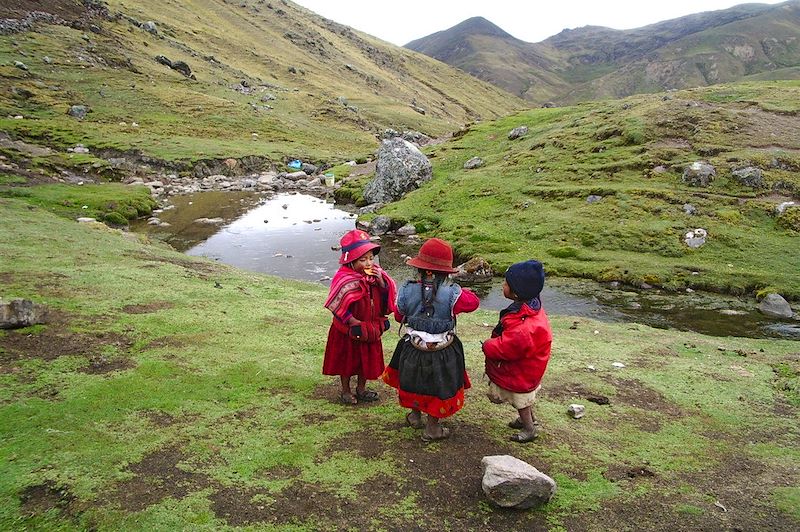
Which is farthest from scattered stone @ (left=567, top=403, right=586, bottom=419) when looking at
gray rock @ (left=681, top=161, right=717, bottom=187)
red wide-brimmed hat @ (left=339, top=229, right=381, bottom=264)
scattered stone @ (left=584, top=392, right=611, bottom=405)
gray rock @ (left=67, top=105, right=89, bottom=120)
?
gray rock @ (left=67, top=105, right=89, bottom=120)

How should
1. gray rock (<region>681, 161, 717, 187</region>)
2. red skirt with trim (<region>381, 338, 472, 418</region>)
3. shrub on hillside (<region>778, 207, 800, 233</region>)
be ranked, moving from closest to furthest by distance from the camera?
1. red skirt with trim (<region>381, 338, 472, 418</region>)
2. shrub on hillside (<region>778, 207, 800, 233</region>)
3. gray rock (<region>681, 161, 717, 187</region>)

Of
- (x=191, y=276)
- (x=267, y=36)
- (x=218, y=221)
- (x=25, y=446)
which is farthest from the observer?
(x=267, y=36)

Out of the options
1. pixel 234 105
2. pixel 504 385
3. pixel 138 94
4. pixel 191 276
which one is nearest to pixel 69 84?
pixel 138 94

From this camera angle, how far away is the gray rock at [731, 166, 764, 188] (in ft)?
117

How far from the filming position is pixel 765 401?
11719 millimetres

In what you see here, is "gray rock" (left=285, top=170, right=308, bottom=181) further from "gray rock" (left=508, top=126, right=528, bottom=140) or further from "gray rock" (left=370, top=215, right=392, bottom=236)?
"gray rock" (left=370, top=215, right=392, bottom=236)

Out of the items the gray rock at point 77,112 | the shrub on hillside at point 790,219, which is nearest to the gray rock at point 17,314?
the shrub on hillside at point 790,219

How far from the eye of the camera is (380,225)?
136 feet

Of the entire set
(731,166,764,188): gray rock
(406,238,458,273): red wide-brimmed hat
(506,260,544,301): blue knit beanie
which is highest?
(731,166,764,188): gray rock

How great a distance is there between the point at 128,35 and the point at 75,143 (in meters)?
59.8

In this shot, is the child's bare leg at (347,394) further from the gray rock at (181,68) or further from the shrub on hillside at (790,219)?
the gray rock at (181,68)

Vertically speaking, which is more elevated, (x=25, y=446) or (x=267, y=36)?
(x=267, y=36)

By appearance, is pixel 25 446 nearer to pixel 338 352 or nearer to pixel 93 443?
pixel 93 443

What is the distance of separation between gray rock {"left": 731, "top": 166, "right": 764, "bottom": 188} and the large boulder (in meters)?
27.2
